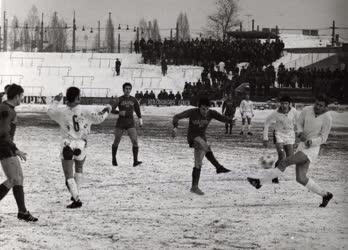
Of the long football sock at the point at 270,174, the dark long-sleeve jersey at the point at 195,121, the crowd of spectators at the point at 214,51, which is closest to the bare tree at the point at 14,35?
the crowd of spectators at the point at 214,51

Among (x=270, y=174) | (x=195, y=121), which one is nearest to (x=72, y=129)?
(x=195, y=121)

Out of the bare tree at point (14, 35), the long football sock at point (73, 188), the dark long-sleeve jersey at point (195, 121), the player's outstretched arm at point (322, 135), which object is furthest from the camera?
the bare tree at point (14, 35)

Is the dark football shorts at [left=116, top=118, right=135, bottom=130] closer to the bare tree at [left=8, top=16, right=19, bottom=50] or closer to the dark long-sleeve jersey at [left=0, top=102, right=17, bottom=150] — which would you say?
the dark long-sleeve jersey at [left=0, top=102, right=17, bottom=150]

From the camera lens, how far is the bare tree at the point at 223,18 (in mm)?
48031

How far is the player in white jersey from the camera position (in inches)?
348

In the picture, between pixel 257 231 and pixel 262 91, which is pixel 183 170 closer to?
pixel 257 231

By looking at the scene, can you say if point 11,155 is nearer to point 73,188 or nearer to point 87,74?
point 73,188

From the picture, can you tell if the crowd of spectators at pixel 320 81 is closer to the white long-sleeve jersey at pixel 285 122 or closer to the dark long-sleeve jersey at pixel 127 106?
the dark long-sleeve jersey at pixel 127 106

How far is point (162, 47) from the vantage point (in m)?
48.6

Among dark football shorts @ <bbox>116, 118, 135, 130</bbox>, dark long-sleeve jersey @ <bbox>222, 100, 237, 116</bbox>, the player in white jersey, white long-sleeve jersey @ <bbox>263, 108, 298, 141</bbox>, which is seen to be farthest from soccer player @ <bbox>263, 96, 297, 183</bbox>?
dark long-sleeve jersey @ <bbox>222, 100, 237, 116</bbox>

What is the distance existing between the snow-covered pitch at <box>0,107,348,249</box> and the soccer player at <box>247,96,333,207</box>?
0.32 m

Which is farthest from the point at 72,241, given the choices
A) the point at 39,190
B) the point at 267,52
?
the point at 267,52

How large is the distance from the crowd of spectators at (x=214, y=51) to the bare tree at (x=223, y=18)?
4809 mm

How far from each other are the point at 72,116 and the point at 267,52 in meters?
31.6
